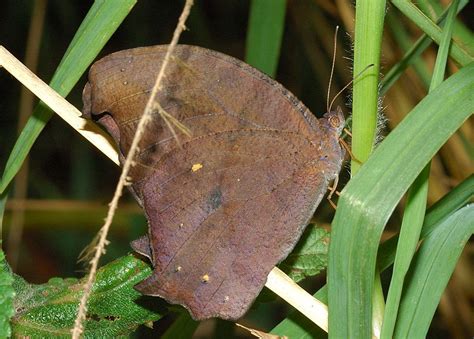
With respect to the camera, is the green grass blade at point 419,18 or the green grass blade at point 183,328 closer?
the green grass blade at point 419,18

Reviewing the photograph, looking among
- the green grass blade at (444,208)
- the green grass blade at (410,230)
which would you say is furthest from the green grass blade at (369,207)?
the green grass blade at (444,208)

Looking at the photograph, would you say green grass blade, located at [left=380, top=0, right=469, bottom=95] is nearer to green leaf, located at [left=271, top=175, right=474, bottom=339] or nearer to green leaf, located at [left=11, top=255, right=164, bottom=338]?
green leaf, located at [left=271, top=175, right=474, bottom=339]

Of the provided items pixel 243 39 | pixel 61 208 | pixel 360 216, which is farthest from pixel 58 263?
pixel 360 216

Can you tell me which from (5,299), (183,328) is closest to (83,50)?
(5,299)

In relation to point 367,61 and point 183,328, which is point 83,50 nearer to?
point 367,61

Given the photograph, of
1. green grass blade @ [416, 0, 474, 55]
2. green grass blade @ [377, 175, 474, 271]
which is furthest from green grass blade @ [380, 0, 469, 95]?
green grass blade @ [377, 175, 474, 271]

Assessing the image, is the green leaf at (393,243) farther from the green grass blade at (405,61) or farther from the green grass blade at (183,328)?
the green grass blade at (405,61)
